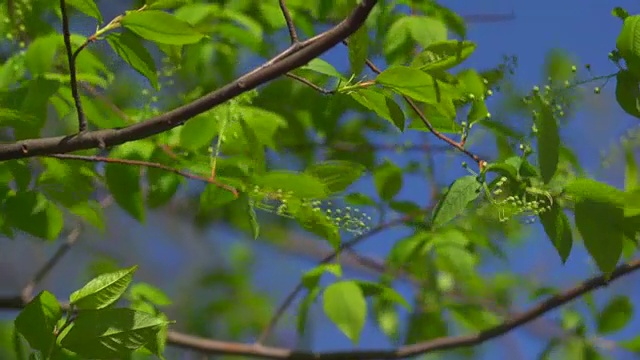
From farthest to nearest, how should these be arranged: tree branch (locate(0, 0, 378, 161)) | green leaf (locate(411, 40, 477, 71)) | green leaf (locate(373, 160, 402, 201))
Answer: green leaf (locate(373, 160, 402, 201))
green leaf (locate(411, 40, 477, 71))
tree branch (locate(0, 0, 378, 161))

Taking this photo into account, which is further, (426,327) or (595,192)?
(426,327)

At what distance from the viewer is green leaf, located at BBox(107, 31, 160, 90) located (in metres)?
0.43

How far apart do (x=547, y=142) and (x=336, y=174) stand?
0.17 meters

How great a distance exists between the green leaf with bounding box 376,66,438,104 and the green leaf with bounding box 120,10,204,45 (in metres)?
0.10

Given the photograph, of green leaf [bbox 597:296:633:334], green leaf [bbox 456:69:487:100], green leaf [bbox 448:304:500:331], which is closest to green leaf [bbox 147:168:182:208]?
green leaf [bbox 456:69:487:100]

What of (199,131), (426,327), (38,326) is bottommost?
(426,327)

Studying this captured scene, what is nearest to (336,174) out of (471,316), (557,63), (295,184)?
(295,184)

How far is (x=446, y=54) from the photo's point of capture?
448 mm

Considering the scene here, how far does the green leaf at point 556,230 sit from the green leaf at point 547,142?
37 mm

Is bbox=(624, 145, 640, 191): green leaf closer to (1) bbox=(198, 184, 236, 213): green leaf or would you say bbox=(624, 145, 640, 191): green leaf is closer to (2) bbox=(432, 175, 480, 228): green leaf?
(2) bbox=(432, 175, 480, 228): green leaf

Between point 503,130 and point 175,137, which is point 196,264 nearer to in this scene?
point 175,137

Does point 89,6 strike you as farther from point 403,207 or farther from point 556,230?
point 403,207

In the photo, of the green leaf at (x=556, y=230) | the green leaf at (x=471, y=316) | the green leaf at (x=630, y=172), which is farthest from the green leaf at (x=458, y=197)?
the green leaf at (x=471, y=316)

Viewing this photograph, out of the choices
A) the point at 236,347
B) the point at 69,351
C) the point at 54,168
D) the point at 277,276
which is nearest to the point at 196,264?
the point at 277,276
